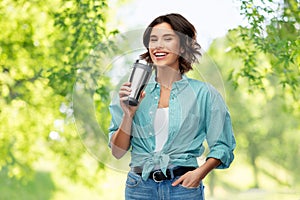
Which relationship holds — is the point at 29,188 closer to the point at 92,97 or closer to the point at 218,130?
the point at 92,97

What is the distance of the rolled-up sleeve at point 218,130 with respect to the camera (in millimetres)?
1501

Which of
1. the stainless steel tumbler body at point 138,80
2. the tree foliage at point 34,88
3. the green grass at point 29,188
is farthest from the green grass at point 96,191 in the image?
the stainless steel tumbler body at point 138,80

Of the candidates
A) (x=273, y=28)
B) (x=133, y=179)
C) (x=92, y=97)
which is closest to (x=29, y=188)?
(x=273, y=28)

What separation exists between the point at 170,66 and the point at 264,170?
6393mm

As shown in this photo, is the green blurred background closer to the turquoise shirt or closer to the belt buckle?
the turquoise shirt

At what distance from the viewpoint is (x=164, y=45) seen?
1522 millimetres

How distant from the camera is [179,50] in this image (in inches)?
→ 61.3

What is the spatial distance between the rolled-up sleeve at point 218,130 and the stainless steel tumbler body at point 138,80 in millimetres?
175

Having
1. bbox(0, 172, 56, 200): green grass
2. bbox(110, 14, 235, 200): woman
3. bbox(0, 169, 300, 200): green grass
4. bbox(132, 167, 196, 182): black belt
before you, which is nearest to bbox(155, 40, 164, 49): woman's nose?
bbox(110, 14, 235, 200): woman

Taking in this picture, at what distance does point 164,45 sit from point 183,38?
7cm

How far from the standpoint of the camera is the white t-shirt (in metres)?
1.49

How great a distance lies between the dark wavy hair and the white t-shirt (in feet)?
0.52

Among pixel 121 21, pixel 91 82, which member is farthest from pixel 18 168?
pixel 91 82

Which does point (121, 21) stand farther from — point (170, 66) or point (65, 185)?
point (170, 66)
